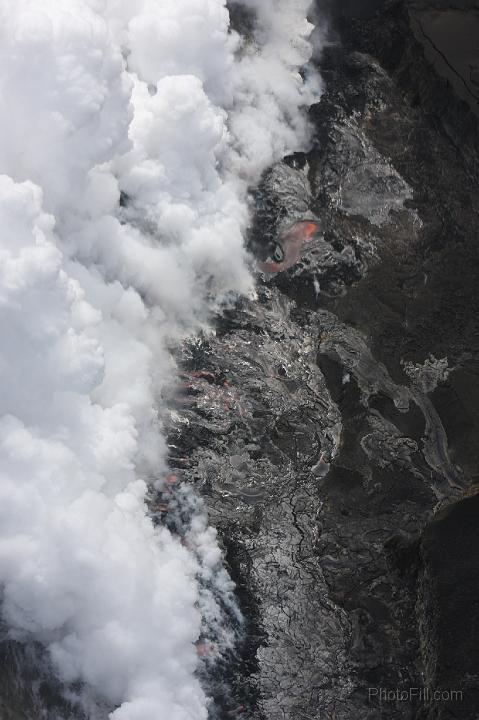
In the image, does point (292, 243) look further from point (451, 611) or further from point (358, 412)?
point (451, 611)

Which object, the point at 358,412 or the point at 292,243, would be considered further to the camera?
the point at 292,243

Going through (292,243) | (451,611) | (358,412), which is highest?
(292,243)

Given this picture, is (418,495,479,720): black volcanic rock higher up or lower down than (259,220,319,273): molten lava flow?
lower down

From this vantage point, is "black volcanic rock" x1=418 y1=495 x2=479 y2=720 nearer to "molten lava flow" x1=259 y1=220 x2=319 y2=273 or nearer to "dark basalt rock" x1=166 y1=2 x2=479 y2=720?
"dark basalt rock" x1=166 y1=2 x2=479 y2=720

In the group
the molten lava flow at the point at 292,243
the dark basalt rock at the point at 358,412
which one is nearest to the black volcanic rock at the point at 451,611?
the dark basalt rock at the point at 358,412

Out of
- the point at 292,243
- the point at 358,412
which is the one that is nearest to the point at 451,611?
the point at 358,412

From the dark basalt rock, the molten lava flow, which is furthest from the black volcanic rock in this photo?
the molten lava flow

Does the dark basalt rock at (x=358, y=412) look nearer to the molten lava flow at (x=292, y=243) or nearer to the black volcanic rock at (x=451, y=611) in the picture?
the black volcanic rock at (x=451, y=611)

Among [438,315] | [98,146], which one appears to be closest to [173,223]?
[98,146]

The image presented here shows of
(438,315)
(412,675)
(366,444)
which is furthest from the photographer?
(438,315)

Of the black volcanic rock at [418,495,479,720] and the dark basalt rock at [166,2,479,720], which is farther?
the dark basalt rock at [166,2,479,720]

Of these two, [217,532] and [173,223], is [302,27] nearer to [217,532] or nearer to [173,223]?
[173,223]
